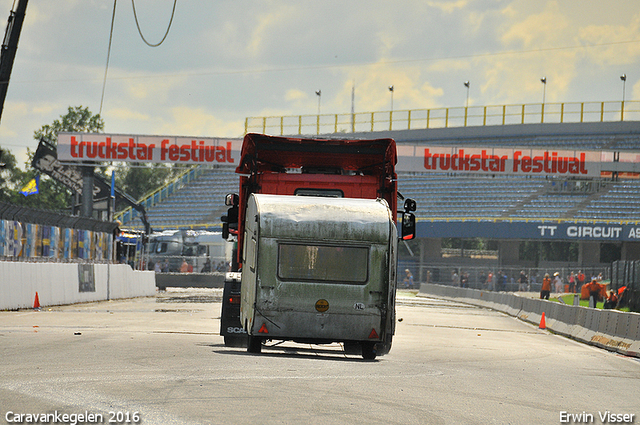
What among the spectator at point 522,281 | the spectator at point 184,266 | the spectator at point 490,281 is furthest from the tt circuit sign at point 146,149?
the spectator at point 522,281

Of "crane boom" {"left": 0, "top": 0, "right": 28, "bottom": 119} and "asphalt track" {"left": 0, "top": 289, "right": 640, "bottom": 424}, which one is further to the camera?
"crane boom" {"left": 0, "top": 0, "right": 28, "bottom": 119}

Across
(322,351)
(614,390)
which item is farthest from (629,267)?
(614,390)

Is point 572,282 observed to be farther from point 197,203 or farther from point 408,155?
point 197,203

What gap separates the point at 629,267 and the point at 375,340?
2128 cm

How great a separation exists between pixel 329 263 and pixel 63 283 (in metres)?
17.7

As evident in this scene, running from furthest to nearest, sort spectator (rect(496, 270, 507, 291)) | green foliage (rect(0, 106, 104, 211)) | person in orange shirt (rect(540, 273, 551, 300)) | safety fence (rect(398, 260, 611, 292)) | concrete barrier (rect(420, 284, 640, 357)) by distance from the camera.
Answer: green foliage (rect(0, 106, 104, 211)) → spectator (rect(496, 270, 507, 291)) → safety fence (rect(398, 260, 611, 292)) → person in orange shirt (rect(540, 273, 551, 300)) → concrete barrier (rect(420, 284, 640, 357))

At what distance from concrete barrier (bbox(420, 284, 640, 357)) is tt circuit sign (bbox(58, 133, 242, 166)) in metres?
15.7

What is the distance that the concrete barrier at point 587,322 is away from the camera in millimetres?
19031

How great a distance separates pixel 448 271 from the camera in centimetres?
5709

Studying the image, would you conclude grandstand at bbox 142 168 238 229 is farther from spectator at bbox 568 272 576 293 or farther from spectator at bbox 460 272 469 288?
spectator at bbox 568 272 576 293

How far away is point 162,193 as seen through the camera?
237 ft

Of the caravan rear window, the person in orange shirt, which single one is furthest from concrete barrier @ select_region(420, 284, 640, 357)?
the caravan rear window

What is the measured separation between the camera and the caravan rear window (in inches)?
472

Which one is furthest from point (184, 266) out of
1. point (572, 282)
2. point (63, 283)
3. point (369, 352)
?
point (369, 352)
